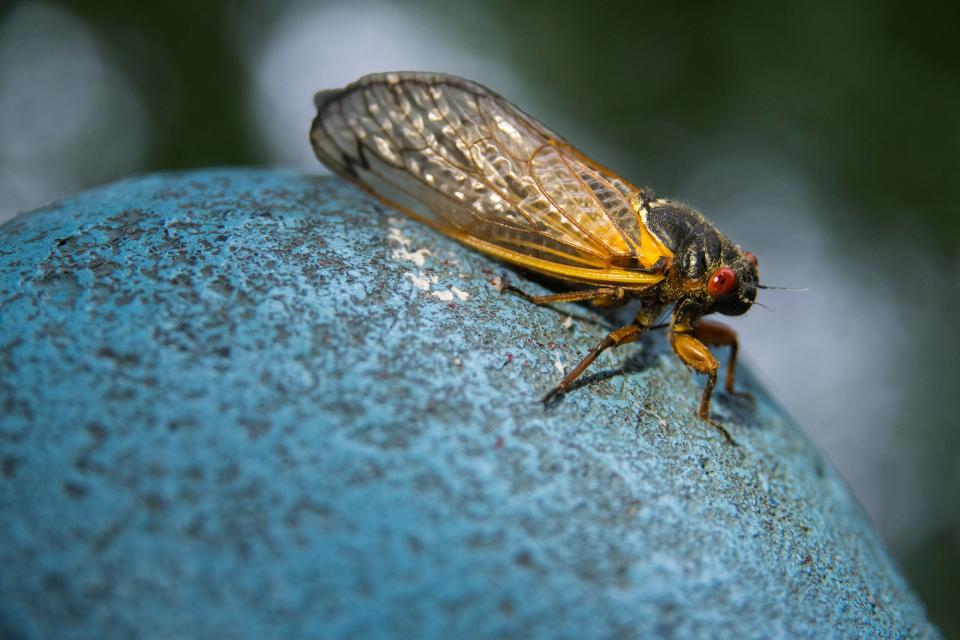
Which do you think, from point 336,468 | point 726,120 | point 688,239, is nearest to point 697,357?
point 688,239

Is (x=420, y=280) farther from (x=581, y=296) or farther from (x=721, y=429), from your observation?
(x=721, y=429)

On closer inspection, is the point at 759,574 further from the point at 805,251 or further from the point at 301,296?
the point at 805,251

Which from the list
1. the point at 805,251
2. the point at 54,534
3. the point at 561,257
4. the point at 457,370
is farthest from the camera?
the point at 805,251

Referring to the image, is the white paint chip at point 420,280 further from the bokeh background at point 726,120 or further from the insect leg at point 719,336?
the bokeh background at point 726,120

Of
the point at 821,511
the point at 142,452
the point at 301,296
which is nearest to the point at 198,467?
the point at 142,452

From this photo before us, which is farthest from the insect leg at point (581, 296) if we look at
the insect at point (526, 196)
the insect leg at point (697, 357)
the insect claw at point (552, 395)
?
the insect claw at point (552, 395)

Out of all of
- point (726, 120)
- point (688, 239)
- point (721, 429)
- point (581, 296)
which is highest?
point (726, 120)

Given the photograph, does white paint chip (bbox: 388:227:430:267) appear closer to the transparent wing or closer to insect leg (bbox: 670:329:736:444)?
the transparent wing
